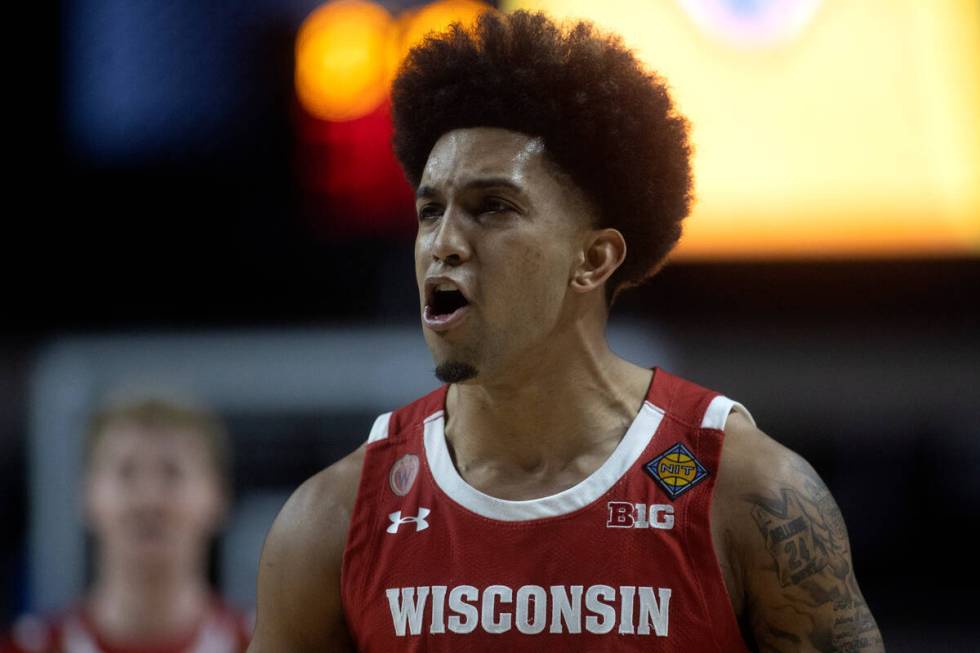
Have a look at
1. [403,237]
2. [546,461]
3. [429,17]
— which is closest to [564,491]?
[546,461]

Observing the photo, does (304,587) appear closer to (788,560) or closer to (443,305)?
(443,305)

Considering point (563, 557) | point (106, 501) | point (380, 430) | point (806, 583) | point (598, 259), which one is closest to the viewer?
point (806, 583)

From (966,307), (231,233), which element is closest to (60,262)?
(231,233)

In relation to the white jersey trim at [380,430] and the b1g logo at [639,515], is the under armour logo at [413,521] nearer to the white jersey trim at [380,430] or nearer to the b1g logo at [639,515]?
the white jersey trim at [380,430]

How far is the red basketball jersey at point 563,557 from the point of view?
10.9ft

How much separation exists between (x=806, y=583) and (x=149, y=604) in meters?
3.41

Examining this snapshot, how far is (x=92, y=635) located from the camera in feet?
19.8

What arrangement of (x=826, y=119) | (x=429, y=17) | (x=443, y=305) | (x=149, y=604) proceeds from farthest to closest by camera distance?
(x=826, y=119)
(x=429, y=17)
(x=149, y=604)
(x=443, y=305)

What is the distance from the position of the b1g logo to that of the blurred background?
4751 mm

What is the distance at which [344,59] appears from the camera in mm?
8328

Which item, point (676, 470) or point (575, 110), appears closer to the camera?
point (676, 470)

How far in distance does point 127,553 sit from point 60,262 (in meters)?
2.96

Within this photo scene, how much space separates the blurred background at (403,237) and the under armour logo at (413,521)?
4.59 m

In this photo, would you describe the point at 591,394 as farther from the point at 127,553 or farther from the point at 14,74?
the point at 14,74
